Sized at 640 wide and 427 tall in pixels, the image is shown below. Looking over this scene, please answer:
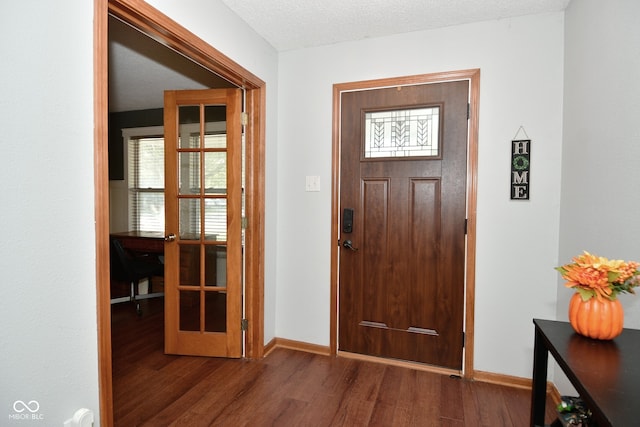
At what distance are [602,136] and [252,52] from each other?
2.26 metres

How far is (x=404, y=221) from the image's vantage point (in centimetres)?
245

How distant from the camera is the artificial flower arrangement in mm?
1068

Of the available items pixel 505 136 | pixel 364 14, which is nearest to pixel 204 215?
pixel 364 14

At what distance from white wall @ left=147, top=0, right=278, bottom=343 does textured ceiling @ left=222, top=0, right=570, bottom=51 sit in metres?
0.11

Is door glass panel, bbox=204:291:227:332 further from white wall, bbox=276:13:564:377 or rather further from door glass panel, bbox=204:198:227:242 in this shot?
white wall, bbox=276:13:564:377

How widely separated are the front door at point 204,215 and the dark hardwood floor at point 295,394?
0.33 meters

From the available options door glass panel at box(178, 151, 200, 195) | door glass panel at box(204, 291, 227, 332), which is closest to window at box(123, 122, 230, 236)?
door glass panel at box(178, 151, 200, 195)

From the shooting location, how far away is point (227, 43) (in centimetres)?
213

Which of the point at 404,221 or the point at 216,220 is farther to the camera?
the point at 216,220

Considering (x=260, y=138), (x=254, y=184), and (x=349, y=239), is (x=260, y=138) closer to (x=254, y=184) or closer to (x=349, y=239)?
(x=254, y=184)

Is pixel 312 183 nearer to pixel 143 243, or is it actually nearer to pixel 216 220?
pixel 216 220

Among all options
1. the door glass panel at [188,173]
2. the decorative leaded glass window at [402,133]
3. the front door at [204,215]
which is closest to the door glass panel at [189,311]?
the front door at [204,215]

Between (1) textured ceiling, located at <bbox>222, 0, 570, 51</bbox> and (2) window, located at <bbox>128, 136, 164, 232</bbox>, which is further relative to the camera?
(2) window, located at <bbox>128, 136, 164, 232</bbox>

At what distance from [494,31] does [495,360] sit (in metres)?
2.33
